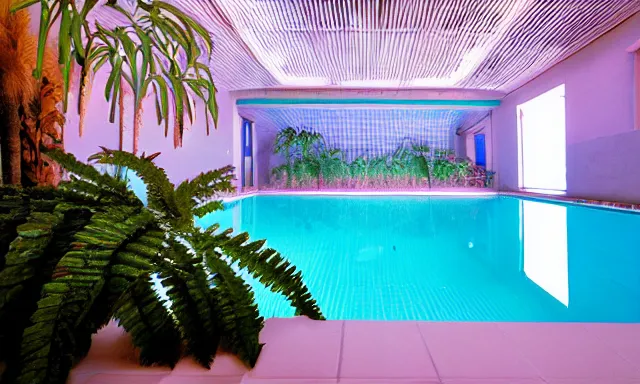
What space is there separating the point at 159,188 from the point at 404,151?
45.1ft

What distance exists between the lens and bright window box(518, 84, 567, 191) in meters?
10.6

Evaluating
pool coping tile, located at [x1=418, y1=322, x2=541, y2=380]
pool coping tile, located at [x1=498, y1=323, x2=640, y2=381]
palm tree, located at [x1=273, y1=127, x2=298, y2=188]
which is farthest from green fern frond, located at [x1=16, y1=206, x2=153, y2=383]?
palm tree, located at [x1=273, y1=127, x2=298, y2=188]

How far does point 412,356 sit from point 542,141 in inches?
537

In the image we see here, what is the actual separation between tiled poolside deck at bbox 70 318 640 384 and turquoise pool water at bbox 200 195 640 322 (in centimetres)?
79

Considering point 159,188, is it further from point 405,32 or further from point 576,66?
point 576,66

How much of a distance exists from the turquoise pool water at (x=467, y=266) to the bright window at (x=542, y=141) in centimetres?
520

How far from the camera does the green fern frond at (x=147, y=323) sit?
1.07 m

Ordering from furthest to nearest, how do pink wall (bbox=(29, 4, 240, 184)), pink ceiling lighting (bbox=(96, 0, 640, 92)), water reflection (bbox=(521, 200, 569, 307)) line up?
pink ceiling lighting (bbox=(96, 0, 640, 92)) → pink wall (bbox=(29, 4, 240, 184)) → water reflection (bbox=(521, 200, 569, 307))

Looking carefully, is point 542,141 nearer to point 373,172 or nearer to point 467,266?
point 373,172

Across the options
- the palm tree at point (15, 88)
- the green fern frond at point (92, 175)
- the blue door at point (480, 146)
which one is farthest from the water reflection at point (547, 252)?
the blue door at point (480, 146)

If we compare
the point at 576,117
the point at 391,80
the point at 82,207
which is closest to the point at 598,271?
the point at 82,207

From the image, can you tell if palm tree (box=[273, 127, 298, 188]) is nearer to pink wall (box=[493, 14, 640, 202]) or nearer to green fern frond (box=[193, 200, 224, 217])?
pink wall (box=[493, 14, 640, 202])

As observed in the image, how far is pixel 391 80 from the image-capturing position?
33.1 ft

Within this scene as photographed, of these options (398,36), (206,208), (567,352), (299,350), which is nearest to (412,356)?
(299,350)
